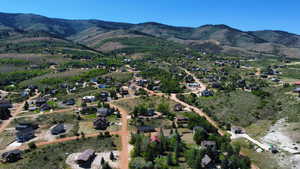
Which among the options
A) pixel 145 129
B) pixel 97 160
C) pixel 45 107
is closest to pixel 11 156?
pixel 97 160

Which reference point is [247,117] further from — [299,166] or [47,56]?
[47,56]

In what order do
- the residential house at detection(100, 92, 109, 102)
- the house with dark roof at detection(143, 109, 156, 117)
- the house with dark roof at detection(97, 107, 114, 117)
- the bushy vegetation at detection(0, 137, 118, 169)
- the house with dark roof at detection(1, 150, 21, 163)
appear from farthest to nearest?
the residential house at detection(100, 92, 109, 102), the house with dark roof at detection(97, 107, 114, 117), the house with dark roof at detection(143, 109, 156, 117), the house with dark roof at detection(1, 150, 21, 163), the bushy vegetation at detection(0, 137, 118, 169)

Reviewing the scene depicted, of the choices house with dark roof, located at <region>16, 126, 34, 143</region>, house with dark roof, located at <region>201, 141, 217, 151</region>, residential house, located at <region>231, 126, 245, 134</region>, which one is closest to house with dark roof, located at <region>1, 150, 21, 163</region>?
house with dark roof, located at <region>16, 126, 34, 143</region>

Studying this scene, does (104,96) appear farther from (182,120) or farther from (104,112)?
(182,120)

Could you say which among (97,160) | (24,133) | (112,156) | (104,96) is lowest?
(97,160)

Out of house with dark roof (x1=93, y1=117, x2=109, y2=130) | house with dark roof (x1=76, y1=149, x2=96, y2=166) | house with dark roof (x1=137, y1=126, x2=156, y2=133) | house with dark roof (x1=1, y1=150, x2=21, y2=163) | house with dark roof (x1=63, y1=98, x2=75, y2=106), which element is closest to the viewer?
house with dark roof (x1=76, y1=149, x2=96, y2=166)

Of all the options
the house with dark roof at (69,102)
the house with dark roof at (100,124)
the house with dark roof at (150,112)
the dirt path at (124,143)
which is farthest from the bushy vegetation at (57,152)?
the house with dark roof at (69,102)

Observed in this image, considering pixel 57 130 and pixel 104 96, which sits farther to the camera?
pixel 104 96

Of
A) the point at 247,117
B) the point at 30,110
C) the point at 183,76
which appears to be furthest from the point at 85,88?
the point at 247,117

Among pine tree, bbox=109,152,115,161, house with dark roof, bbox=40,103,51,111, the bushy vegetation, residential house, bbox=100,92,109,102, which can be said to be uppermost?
residential house, bbox=100,92,109,102

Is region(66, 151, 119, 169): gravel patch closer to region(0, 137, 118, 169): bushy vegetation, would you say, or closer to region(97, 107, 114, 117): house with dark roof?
region(0, 137, 118, 169): bushy vegetation
